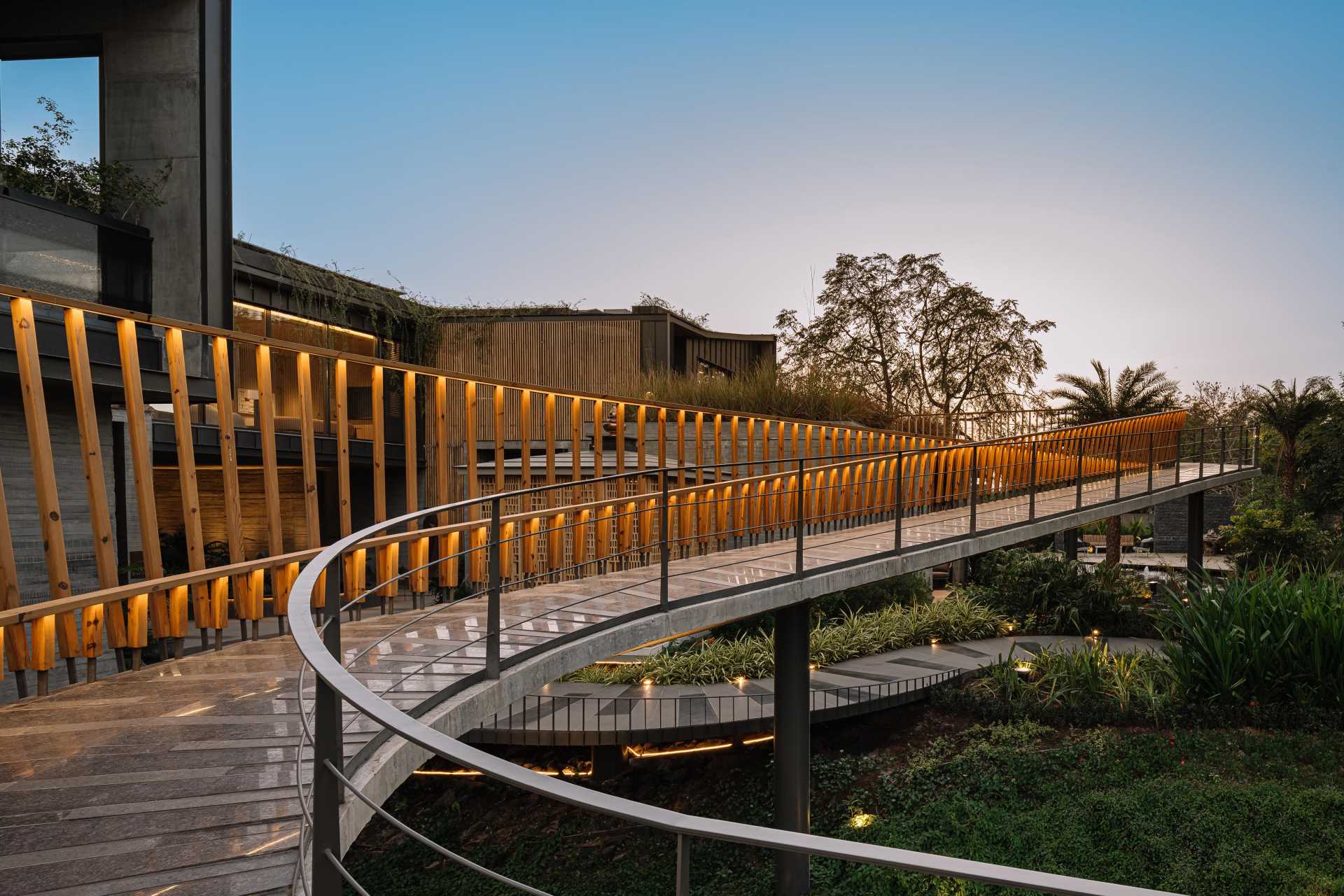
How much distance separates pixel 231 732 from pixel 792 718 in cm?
470

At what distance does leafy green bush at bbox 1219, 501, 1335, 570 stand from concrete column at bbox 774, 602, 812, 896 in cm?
1189

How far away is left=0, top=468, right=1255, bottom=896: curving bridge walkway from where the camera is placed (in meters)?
2.55

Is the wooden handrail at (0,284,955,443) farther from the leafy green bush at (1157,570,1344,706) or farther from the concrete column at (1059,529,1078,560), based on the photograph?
the concrete column at (1059,529,1078,560)

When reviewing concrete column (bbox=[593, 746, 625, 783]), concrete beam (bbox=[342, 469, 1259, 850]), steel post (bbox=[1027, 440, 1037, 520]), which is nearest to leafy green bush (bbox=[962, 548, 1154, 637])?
concrete beam (bbox=[342, 469, 1259, 850])

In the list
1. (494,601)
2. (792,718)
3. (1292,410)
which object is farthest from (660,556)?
(1292,410)

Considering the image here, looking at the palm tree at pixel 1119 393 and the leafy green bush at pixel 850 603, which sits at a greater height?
the palm tree at pixel 1119 393

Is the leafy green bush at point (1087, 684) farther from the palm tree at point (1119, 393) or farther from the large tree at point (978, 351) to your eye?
the large tree at point (978, 351)

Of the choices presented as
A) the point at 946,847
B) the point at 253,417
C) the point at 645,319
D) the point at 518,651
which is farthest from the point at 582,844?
the point at 645,319

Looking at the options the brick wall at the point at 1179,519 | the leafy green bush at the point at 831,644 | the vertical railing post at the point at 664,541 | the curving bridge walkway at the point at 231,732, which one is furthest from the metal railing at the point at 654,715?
the brick wall at the point at 1179,519

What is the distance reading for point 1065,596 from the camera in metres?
13.3

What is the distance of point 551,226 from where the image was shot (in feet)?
66.9

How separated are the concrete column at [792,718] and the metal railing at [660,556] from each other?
0.54 meters

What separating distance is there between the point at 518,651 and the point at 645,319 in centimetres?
1367

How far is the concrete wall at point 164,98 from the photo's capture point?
30.5ft
